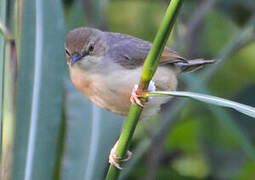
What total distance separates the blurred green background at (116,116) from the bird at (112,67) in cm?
10

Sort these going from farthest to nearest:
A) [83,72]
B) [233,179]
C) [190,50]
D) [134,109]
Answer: [190,50] → [233,179] → [83,72] → [134,109]

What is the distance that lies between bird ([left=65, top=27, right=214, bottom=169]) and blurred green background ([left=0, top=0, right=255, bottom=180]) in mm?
103

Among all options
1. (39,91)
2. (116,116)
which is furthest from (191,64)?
(39,91)

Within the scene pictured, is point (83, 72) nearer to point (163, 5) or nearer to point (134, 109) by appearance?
point (134, 109)

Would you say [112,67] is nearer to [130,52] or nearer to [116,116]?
[130,52]

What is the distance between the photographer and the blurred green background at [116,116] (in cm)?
252

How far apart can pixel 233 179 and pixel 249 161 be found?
17 centimetres

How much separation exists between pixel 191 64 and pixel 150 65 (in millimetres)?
1540

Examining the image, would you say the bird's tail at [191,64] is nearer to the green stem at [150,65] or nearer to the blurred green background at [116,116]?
the blurred green background at [116,116]

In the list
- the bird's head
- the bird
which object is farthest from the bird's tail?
the bird's head

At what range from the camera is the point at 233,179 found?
3742 mm

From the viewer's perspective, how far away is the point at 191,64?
328 cm

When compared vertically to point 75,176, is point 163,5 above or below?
above

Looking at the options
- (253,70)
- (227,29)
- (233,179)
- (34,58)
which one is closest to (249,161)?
(233,179)
